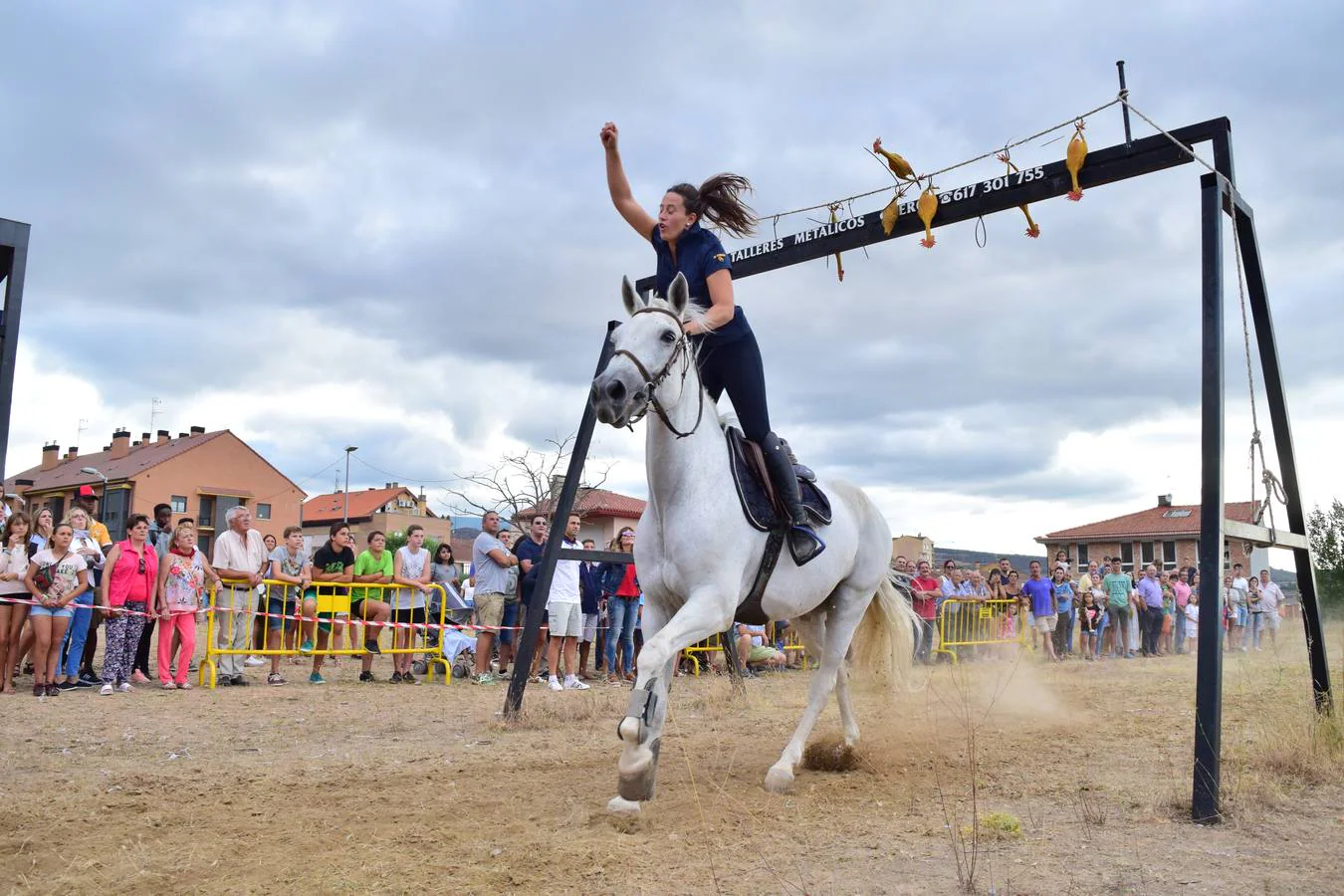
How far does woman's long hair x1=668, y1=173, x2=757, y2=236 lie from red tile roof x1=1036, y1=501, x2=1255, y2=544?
58.2m

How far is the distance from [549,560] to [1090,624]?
16935mm

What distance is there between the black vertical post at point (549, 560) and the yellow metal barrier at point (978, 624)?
11.0 m

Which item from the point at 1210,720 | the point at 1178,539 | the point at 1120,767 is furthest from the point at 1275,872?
the point at 1178,539

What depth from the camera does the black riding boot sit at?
18.8 ft

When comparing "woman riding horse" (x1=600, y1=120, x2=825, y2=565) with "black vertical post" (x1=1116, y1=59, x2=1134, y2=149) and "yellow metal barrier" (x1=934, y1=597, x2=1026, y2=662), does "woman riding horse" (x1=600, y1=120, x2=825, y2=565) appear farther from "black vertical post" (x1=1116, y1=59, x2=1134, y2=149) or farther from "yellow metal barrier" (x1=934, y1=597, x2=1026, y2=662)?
"yellow metal barrier" (x1=934, y1=597, x2=1026, y2=662)

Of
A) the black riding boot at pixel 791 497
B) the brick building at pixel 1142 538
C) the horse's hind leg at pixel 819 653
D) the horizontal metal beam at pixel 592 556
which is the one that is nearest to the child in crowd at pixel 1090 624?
the horizontal metal beam at pixel 592 556

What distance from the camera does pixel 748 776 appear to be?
6.08 m

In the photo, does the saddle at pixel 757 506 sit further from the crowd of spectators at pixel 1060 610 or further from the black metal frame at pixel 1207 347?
the crowd of spectators at pixel 1060 610

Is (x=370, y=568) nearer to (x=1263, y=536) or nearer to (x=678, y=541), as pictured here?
(x=678, y=541)

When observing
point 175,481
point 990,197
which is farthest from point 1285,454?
point 175,481

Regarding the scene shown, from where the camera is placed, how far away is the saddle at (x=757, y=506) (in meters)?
5.54

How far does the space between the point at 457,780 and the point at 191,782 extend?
1.54 meters

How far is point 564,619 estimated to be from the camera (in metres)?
12.5

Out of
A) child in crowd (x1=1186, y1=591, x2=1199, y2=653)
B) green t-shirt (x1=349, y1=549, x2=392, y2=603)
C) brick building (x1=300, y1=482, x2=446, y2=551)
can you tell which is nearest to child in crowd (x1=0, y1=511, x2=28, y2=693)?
green t-shirt (x1=349, y1=549, x2=392, y2=603)
